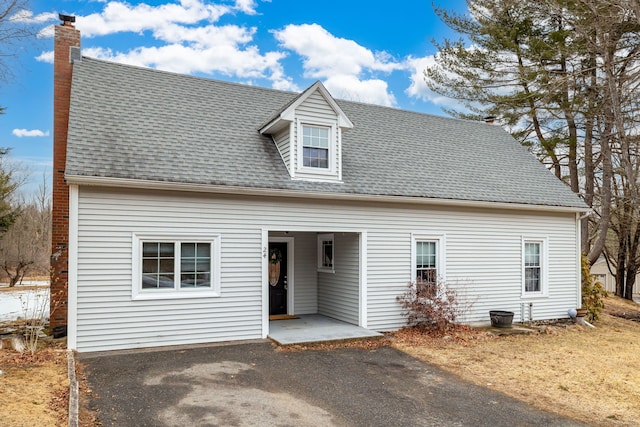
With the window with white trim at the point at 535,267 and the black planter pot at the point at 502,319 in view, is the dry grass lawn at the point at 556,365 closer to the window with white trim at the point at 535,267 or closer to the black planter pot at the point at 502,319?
the black planter pot at the point at 502,319

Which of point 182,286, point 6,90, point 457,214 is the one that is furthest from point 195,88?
point 457,214

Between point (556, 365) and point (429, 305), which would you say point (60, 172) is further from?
point (556, 365)

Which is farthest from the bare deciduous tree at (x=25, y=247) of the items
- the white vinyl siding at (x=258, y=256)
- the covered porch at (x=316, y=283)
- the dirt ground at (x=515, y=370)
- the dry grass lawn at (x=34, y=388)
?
the dirt ground at (x=515, y=370)

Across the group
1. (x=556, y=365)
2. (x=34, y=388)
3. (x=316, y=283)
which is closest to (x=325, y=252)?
(x=316, y=283)

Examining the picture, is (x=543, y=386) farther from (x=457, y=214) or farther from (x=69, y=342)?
(x=69, y=342)

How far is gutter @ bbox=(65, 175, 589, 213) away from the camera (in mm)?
8070

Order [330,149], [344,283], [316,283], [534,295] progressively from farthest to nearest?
[534,295]
[316,283]
[344,283]
[330,149]

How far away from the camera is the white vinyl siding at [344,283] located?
10.7m

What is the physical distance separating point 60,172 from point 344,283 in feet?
22.8

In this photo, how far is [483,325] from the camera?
11836 millimetres

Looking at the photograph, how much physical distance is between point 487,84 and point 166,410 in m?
19.6

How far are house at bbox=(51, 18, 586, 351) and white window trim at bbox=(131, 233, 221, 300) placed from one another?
0.09 feet

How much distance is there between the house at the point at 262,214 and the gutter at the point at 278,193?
0.04m

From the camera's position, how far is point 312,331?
9930 millimetres
